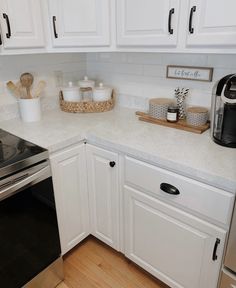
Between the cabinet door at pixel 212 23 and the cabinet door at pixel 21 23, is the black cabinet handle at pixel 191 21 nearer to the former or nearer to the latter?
the cabinet door at pixel 212 23

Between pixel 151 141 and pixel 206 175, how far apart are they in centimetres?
39

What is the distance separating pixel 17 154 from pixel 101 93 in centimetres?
87

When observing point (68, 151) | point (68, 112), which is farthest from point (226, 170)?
point (68, 112)

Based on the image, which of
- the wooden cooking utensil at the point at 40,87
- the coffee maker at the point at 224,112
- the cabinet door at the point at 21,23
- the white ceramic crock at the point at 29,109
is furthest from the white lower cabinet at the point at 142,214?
the cabinet door at the point at 21,23

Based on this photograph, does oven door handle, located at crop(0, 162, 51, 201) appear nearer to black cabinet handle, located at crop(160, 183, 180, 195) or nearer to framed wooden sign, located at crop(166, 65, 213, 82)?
black cabinet handle, located at crop(160, 183, 180, 195)

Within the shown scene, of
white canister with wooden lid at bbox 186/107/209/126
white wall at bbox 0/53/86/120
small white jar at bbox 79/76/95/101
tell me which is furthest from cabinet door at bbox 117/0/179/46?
white wall at bbox 0/53/86/120

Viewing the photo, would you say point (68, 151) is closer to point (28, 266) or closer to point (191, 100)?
point (28, 266)

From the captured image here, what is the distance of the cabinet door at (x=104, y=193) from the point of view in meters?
1.47

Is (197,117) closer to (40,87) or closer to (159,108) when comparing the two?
(159,108)

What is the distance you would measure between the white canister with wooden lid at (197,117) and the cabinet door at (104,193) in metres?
0.52

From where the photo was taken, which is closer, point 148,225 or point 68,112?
point 148,225

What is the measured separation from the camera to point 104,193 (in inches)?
61.6

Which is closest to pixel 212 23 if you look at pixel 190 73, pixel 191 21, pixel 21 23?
pixel 191 21

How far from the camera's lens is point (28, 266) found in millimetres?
1348
